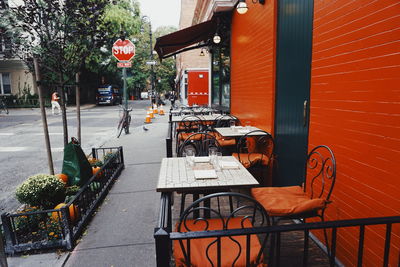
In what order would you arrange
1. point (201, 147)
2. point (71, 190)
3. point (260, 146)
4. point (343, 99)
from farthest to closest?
point (260, 146) → point (201, 147) → point (71, 190) → point (343, 99)

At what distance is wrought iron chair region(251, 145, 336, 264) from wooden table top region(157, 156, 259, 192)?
11.2 inches

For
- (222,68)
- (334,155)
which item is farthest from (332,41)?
(222,68)

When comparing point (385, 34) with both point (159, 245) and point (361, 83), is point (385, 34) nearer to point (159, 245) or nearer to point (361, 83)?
point (361, 83)

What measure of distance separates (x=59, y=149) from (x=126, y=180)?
438cm

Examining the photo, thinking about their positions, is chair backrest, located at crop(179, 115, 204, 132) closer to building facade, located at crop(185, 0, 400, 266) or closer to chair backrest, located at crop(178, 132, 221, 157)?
chair backrest, located at crop(178, 132, 221, 157)

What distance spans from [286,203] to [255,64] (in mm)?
3700

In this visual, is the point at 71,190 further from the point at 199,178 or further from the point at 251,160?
the point at 251,160

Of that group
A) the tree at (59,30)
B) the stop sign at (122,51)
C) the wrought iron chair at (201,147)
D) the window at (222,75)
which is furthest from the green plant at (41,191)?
the stop sign at (122,51)

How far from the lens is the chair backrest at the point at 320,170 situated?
2.88 m

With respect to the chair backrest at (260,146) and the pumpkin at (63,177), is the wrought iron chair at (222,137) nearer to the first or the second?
the chair backrest at (260,146)

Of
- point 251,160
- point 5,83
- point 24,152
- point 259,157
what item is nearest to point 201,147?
point 251,160

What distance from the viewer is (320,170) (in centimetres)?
308

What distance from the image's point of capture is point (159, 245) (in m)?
1.40

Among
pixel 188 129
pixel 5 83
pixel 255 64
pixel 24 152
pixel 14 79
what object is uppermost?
pixel 14 79
